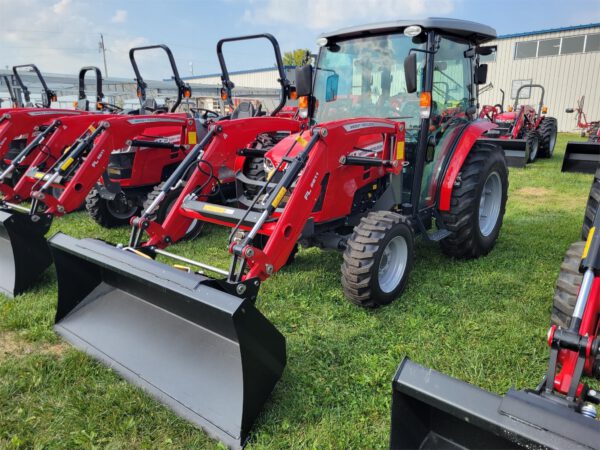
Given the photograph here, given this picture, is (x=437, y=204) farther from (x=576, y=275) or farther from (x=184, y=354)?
(x=184, y=354)

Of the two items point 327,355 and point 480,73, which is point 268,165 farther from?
point 480,73

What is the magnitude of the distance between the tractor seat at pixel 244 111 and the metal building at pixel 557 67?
19140 mm

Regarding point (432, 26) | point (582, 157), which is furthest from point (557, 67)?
point (432, 26)

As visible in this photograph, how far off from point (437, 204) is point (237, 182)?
1.96 meters

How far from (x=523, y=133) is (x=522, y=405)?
12.0 meters

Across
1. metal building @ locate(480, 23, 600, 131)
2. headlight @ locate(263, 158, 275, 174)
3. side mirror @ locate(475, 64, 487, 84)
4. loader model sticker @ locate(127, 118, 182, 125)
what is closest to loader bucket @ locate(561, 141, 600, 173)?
side mirror @ locate(475, 64, 487, 84)

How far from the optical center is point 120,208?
639 centimetres

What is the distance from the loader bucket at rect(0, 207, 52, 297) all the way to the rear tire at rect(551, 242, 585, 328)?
4.07m

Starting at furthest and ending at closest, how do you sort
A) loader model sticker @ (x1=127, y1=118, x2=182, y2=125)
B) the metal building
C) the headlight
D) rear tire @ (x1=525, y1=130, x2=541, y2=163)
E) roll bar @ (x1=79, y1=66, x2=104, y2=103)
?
the metal building, rear tire @ (x1=525, y1=130, x2=541, y2=163), roll bar @ (x1=79, y1=66, x2=104, y2=103), loader model sticker @ (x1=127, y1=118, x2=182, y2=125), the headlight

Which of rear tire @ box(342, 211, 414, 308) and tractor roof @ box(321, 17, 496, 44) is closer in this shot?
rear tire @ box(342, 211, 414, 308)

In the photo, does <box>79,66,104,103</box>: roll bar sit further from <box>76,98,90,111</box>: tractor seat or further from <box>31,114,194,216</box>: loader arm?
<box>31,114,194,216</box>: loader arm

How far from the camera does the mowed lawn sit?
7.84 ft

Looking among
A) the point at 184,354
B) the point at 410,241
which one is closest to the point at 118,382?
the point at 184,354

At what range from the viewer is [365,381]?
2.76 meters
